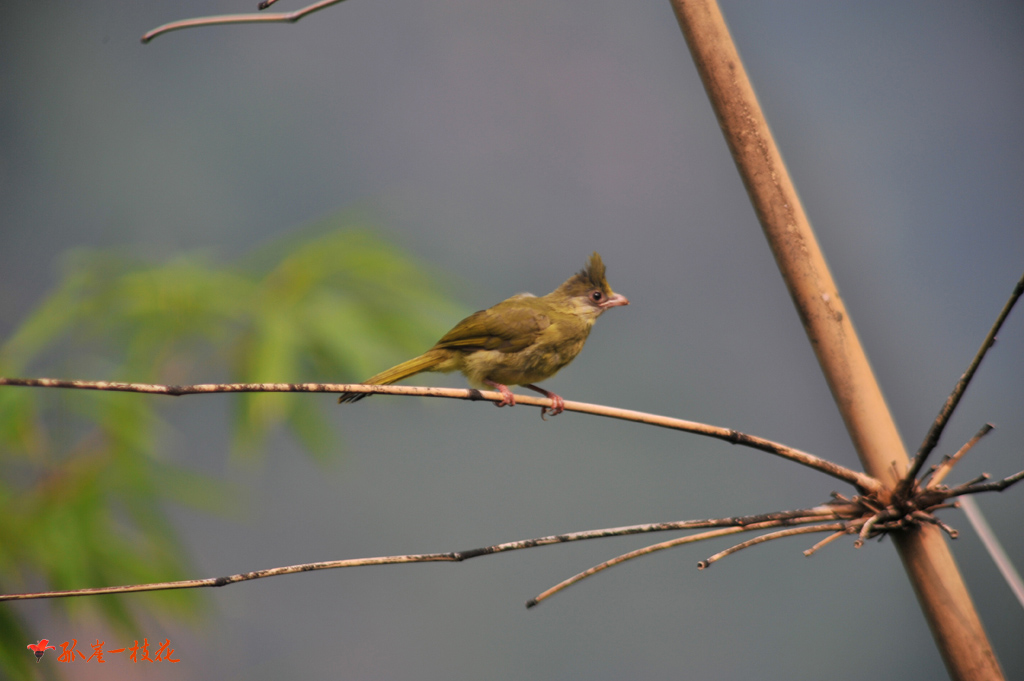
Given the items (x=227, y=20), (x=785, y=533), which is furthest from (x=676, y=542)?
(x=227, y=20)

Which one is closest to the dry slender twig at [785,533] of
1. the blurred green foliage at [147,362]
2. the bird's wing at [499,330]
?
the bird's wing at [499,330]

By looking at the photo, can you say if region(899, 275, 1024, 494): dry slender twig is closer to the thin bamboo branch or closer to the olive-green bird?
the thin bamboo branch

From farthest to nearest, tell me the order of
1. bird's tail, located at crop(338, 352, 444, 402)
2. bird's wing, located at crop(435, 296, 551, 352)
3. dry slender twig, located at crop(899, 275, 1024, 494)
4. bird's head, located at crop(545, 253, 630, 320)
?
bird's head, located at crop(545, 253, 630, 320)
bird's wing, located at crop(435, 296, 551, 352)
bird's tail, located at crop(338, 352, 444, 402)
dry slender twig, located at crop(899, 275, 1024, 494)

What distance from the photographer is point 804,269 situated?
0.67m

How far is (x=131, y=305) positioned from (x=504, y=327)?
1.01 meters

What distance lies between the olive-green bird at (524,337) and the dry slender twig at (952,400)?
0.68m

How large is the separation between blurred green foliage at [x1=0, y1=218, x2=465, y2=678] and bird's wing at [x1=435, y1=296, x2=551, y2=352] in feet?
1.55

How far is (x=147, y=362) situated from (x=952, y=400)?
1.70 m

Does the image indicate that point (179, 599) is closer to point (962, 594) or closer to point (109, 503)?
point (109, 503)

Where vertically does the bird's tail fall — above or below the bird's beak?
above

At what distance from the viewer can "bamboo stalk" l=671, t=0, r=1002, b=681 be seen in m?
0.67

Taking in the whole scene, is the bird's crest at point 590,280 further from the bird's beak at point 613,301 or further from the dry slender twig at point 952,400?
the dry slender twig at point 952,400

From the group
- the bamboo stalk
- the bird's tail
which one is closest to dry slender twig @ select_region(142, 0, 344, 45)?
the bamboo stalk

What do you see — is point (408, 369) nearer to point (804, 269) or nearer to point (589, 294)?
point (589, 294)
